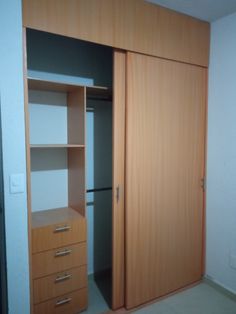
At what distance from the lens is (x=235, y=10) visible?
81.1 inches

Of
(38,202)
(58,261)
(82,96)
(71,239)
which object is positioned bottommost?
(58,261)

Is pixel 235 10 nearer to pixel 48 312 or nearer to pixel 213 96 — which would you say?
pixel 213 96

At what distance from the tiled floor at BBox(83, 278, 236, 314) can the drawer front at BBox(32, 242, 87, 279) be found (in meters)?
0.47

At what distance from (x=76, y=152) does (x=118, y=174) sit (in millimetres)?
396

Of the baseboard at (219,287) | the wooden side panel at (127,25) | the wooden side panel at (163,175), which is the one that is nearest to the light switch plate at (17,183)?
the wooden side panel at (163,175)

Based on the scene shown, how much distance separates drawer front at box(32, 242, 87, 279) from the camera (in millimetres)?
1752

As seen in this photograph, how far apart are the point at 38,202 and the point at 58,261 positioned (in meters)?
0.54

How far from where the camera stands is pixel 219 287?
233 cm

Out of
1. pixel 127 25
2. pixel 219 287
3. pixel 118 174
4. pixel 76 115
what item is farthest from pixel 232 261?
pixel 127 25

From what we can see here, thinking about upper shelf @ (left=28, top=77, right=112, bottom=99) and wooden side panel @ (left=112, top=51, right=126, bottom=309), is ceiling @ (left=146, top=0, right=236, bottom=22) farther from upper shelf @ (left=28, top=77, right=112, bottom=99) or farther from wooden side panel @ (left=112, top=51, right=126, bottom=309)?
upper shelf @ (left=28, top=77, right=112, bottom=99)

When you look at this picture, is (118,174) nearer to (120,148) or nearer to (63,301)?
(120,148)

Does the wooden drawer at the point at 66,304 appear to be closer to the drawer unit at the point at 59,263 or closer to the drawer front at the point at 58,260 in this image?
the drawer unit at the point at 59,263

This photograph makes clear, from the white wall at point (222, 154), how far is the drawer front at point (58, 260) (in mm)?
1261

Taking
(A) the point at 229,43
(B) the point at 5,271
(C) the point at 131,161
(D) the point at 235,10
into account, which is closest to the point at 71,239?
(B) the point at 5,271
